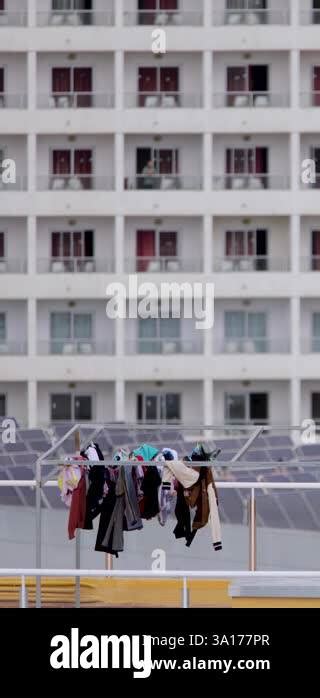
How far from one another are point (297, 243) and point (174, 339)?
4.87 m

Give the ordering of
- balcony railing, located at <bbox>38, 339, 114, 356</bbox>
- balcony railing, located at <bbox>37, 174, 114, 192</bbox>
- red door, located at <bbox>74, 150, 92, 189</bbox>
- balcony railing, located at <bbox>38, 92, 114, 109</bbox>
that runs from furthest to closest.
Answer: red door, located at <bbox>74, 150, 92, 189</bbox> → balcony railing, located at <bbox>37, 174, 114, 192</bbox> → balcony railing, located at <bbox>38, 92, 114, 109</bbox> → balcony railing, located at <bbox>38, 339, 114, 356</bbox>

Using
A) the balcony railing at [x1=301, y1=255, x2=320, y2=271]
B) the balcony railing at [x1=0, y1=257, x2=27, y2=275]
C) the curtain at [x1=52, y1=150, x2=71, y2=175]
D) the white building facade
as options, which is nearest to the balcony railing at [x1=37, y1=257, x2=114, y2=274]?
the white building facade

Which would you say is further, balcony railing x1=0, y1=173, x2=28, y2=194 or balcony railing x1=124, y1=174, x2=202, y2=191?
balcony railing x1=124, y1=174, x2=202, y2=191

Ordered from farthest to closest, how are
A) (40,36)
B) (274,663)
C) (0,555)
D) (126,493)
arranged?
1. (40,36)
2. (0,555)
3. (126,493)
4. (274,663)

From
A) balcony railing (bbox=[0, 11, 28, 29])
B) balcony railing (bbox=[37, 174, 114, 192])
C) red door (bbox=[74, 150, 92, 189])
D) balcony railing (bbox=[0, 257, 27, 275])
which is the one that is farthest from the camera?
red door (bbox=[74, 150, 92, 189])

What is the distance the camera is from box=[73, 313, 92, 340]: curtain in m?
56.4

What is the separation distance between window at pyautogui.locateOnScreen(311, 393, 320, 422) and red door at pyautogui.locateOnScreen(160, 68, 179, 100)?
34.0ft

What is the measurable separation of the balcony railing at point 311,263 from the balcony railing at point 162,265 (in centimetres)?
328

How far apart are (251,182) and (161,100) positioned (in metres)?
3.80

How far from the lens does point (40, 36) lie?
5556 centimetres

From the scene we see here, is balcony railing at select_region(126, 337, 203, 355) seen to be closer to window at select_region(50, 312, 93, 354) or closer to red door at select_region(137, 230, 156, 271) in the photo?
window at select_region(50, 312, 93, 354)

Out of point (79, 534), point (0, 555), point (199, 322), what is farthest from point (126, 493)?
point (199, 322)

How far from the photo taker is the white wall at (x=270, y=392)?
56.4 metres

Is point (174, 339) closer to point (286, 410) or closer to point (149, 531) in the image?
point (286, 410)
